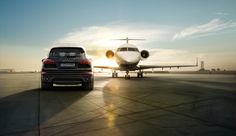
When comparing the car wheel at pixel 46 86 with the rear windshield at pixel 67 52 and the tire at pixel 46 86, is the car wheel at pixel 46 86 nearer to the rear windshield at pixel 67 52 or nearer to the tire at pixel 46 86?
the tire at pixel 46 86

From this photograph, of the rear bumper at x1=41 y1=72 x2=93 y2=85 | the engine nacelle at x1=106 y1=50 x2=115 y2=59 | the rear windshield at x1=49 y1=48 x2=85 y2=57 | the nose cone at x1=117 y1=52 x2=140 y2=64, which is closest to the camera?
the rear bumper at x1=41 y1=72 x2=93 y2=85

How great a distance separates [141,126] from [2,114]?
10.4ft

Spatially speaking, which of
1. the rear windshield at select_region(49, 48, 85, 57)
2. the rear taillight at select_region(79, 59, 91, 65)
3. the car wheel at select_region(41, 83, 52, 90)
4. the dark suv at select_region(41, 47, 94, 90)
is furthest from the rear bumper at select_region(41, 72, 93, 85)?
the rear windshield at select_region(49, 48, 85, 57)

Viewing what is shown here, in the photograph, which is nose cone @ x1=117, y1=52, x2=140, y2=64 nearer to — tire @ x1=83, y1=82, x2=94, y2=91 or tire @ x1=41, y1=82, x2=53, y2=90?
tire @ x1=83, y1=82, x2=94, y2=91

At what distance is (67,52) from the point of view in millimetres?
12555

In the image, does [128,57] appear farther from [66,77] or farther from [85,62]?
[66,77]

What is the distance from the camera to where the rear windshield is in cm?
1228

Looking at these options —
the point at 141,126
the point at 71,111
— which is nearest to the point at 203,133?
the point at 141,126

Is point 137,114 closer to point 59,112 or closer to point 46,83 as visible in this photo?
point 59,112

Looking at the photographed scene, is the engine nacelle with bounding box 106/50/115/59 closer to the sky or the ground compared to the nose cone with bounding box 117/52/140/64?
closer to the sky

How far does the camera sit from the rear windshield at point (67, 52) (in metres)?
12.3

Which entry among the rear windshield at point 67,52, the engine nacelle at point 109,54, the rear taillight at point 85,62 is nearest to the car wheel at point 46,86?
the rear windshield at point 67,52

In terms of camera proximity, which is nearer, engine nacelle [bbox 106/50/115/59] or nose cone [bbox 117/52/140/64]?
nose cone [bbox 117/52/140/64]

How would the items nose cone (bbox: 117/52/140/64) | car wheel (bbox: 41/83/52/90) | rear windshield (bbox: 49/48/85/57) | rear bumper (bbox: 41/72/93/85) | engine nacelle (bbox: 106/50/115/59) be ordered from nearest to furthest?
1. rear bumper (bbox: 41/72/93/85)
2. car wheel (bbox: 41/83/52/90)
3. rear windshield (bbox: 49/48/85/57)
4. nose cone (bbox: 117/52/140/64)
5. engine nacelle (bbox: 106/50/115/59)
